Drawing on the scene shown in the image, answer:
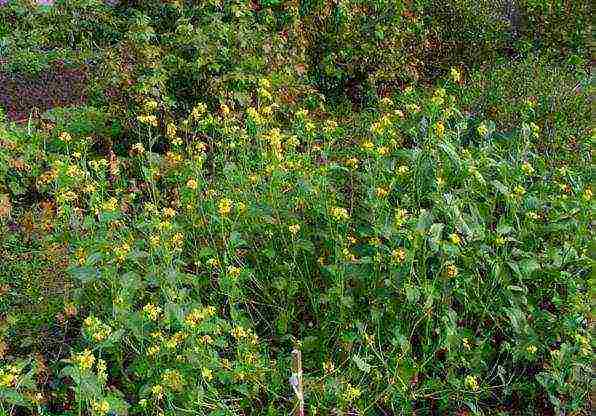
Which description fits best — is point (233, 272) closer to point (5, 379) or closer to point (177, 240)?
point (177, 240)

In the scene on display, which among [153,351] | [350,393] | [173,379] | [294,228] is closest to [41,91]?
[294,228]

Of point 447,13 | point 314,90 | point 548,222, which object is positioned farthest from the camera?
point 447,13

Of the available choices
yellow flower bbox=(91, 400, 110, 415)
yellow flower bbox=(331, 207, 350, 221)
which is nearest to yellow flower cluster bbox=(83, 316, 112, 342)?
yellow flower bbox=(91, 400, 110, 415)

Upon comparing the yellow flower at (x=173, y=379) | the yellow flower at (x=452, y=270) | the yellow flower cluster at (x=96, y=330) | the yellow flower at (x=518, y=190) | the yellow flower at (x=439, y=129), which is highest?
the yellow flower at (x=439, y=129)

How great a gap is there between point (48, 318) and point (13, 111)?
2.74 meters

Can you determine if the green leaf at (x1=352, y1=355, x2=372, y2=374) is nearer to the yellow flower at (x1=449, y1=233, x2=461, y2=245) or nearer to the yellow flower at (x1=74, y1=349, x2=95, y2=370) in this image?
the yellow flower at (x1=449, y1=233, x2=461, y2=245)

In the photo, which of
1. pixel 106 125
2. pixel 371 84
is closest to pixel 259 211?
pixel 106 125

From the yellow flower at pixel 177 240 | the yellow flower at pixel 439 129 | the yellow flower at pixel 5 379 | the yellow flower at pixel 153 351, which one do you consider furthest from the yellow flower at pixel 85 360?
the yellow flower at pixel 439 129

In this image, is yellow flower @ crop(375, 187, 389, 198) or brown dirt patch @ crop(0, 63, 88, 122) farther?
brown dirt patch @ crop(0, 63, 88, 122)

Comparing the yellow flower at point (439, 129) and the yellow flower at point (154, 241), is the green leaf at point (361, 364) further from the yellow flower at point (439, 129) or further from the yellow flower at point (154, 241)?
the yellow flower at point (439, 129)

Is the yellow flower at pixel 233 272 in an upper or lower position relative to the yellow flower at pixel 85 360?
upper

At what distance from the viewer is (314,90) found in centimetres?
550

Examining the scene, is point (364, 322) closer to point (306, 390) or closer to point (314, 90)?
point (306, 390)

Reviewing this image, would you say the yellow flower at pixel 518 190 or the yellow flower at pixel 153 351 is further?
the yellow flower at pixel 518 190
